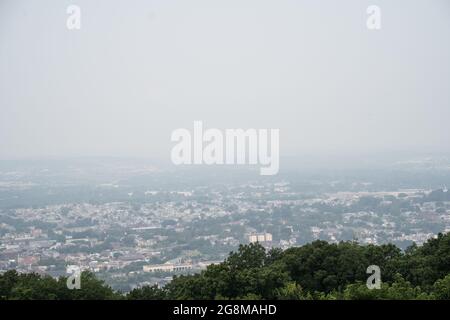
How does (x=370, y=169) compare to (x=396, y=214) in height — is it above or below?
above

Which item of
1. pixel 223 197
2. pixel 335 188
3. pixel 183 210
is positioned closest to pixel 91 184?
pixel 183 210

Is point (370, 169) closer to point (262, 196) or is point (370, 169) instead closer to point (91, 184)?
point (262, 196)

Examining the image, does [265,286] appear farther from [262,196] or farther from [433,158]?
[433,158]
